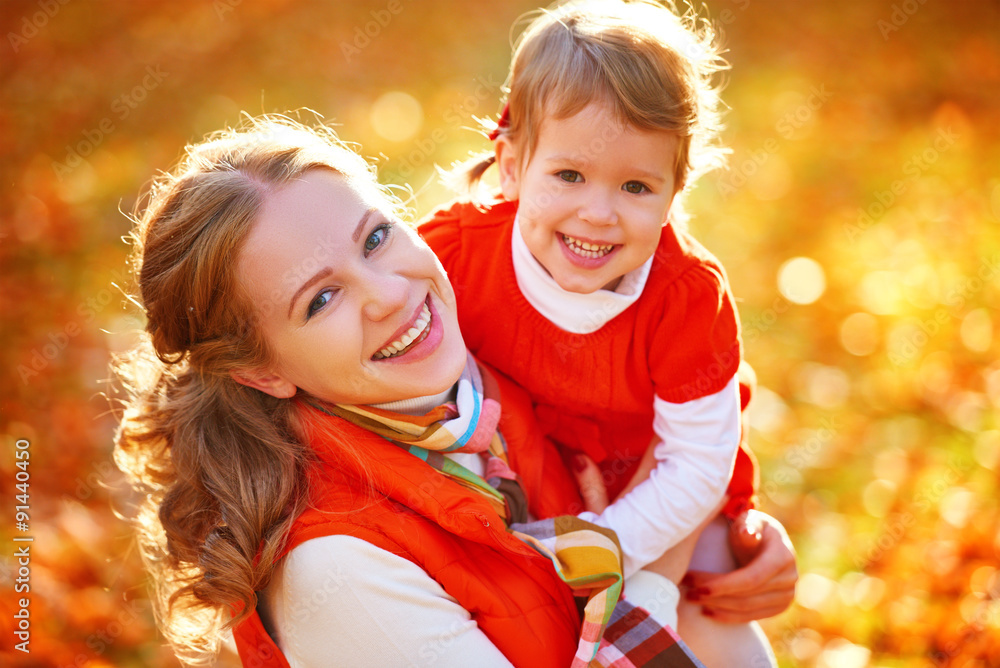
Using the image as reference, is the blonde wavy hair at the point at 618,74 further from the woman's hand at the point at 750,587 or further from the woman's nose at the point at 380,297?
the woman's hand at the point at 750,587

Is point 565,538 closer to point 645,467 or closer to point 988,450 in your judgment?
point 645,467

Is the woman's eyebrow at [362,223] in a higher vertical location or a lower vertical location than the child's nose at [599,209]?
lower

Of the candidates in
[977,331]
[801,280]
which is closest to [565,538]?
[977,331]

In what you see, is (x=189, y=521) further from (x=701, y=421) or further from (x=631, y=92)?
(x=631, y=92)

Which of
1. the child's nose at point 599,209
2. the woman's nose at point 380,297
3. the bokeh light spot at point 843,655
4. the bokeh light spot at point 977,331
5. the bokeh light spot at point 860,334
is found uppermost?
the bokeh light spot at point 977,331

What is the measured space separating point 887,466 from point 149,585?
3178mm

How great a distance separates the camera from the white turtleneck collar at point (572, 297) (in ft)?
6.52

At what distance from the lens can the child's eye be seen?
173 cm

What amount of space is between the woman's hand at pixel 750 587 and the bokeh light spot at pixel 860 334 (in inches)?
97.7

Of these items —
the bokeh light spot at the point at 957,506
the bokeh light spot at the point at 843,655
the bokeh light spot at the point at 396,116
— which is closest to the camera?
the bokeh light spot at the point at 843,655

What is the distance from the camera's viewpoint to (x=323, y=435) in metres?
1.76

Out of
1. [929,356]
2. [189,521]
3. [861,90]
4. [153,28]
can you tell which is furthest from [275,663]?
[153,28]

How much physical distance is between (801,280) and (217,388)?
3984mm

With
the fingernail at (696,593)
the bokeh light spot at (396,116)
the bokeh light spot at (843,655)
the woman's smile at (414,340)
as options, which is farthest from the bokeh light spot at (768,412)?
A: the bokeh light spot at (396,116)
